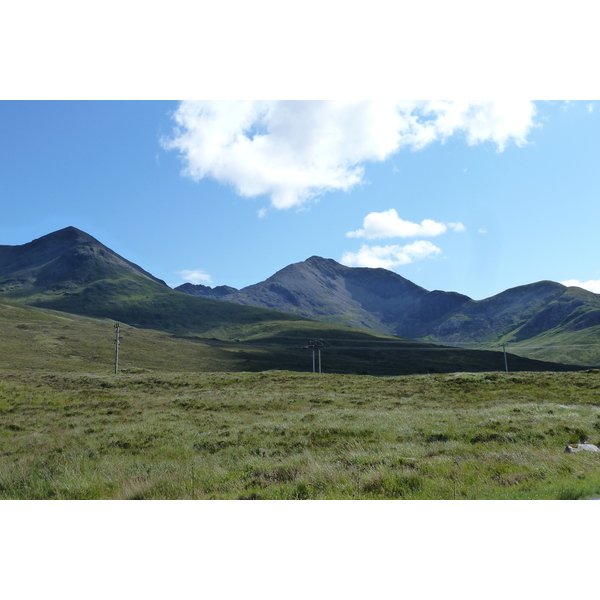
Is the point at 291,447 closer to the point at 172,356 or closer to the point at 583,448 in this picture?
the point at 583,448

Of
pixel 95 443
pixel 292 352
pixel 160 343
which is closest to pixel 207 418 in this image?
pixel 95 443

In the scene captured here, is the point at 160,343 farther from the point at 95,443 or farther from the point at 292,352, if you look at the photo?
the point at 95,443

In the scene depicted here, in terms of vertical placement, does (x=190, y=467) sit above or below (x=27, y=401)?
above

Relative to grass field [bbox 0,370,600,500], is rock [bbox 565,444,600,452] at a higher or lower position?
higher

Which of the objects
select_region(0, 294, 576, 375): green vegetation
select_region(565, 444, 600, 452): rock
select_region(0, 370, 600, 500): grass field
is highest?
select_region(565, 444, 600, 452): rock

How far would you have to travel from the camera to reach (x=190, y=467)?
1398 centimetres

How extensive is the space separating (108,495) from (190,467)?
3.30 metres

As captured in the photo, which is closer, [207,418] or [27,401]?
[207,418]

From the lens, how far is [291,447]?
59.2 feet

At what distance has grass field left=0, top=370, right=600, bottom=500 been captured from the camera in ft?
34.7

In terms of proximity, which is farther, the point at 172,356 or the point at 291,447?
the point at 172,356

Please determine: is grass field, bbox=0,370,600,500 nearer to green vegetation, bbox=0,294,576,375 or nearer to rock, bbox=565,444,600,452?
rock, bbox=565,444,600,452

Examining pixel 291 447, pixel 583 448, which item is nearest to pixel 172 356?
pixel 291 447

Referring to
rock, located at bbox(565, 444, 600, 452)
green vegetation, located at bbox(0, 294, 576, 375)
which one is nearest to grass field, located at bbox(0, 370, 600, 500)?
rock, located at bbox(565, 444, 600, 452)
